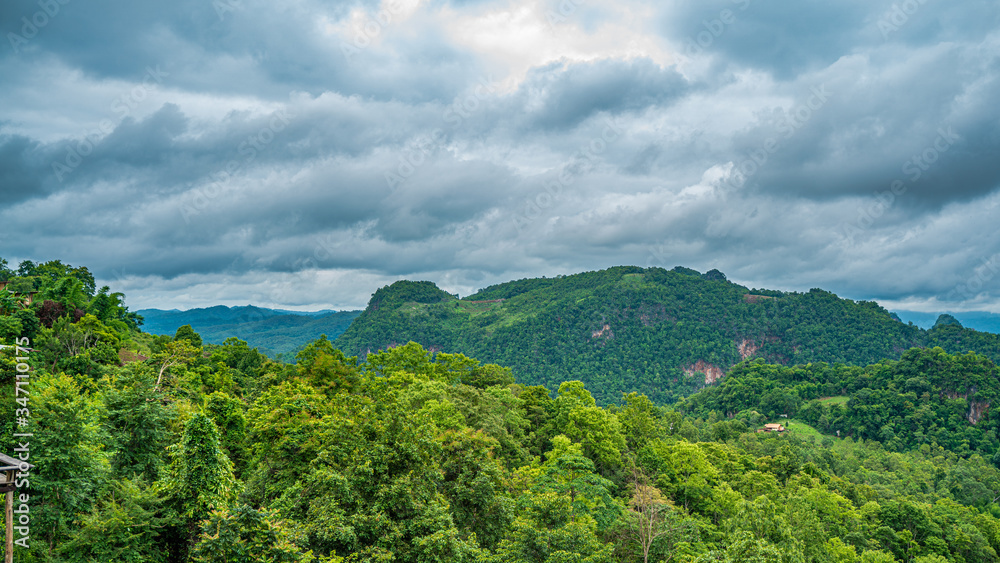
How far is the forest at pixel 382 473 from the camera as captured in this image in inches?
671

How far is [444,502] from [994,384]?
139m

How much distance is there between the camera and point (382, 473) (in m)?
19.8

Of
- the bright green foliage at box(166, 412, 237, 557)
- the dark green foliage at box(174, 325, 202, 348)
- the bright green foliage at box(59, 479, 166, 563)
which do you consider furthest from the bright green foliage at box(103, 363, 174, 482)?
the dark green foliage at box(174, 325, 202, 348)

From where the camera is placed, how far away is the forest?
55.9ft

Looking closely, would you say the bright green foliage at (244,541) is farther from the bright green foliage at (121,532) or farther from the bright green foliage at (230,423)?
the bright green foliage at (230,423)

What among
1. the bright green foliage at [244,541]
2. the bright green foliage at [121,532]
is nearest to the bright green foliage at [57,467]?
the bright green foliage at [121,532]

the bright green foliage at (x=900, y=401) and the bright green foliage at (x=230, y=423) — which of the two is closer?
the bright green foliage at (x=230, y=423)

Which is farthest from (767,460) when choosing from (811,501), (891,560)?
(891,560)

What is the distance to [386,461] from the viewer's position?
65.5 feet

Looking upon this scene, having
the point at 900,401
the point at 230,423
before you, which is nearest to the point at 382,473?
the point at 230,423

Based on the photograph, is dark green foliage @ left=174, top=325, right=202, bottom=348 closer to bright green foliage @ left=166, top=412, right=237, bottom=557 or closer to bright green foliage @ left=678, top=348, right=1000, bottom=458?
bright green foliage @ left=166, top=412, right=237, bottom=557

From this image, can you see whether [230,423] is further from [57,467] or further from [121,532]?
[121,532]

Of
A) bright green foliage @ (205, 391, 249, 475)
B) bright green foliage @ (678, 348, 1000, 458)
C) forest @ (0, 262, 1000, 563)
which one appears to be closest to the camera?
forest @ (0, 262, 1000, 563)

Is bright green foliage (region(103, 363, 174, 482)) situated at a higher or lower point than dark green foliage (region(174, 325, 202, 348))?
lower
